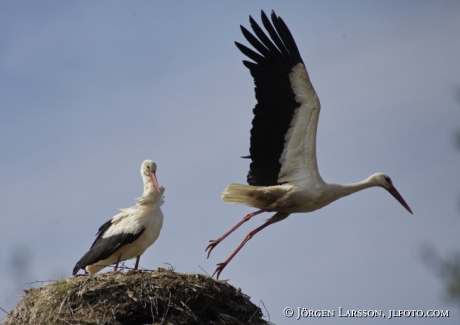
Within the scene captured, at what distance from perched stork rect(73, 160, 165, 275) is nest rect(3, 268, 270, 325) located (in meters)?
1.41

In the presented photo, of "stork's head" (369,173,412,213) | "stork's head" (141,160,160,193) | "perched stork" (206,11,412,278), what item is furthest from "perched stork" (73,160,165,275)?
"stork's head" (369,173,412,213)

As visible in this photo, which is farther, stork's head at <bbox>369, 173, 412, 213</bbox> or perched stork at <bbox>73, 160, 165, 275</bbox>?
stork's head at <bbox>369, 173, 412, 213</bbox>

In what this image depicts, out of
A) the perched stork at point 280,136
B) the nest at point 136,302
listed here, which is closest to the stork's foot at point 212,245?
the perched stork at point 280,136

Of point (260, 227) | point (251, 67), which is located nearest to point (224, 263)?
point (260, 227)

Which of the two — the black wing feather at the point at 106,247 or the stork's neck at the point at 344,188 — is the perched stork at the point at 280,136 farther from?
the black wing feather at the point at 106,247

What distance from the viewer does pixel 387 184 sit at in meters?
11.2

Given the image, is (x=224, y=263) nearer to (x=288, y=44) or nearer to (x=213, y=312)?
(x=213, y=312)

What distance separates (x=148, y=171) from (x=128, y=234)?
1108mm

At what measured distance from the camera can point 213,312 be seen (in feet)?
25.4

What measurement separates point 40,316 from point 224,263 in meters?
2.71

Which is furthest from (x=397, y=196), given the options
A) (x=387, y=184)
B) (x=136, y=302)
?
(x=136, y=302)

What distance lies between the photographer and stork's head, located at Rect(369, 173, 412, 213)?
11.0 meters

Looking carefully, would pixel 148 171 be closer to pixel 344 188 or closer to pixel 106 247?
pixel 106 247

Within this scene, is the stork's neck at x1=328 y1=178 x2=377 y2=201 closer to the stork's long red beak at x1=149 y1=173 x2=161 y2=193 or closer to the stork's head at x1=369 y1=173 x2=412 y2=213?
the stork's head at x1=369 y1=173 x2=412 y2=213
